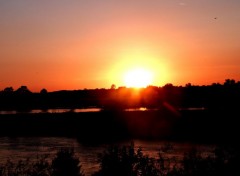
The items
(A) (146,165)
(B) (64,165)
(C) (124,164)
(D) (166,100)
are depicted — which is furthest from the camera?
(D) (166,100)

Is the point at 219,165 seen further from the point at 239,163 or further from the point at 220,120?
the point at 220,120

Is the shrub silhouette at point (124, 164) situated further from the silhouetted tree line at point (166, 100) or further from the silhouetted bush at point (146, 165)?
the silhouetted tree line at point (166, 100)

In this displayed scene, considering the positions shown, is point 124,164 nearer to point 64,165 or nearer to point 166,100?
point 64,165

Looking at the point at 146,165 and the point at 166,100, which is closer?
the point at 146,165

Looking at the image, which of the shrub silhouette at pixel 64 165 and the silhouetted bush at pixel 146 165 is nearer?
the silhouetted bush at pixel 146 165

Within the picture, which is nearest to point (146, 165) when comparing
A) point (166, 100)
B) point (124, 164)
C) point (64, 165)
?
point (124, 164)

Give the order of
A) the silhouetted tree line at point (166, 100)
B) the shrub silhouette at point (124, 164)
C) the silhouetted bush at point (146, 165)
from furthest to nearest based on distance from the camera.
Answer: the silhouetted tree line at point (166, 100) → the shrub silhouette at point (124, 164) → the silhouetted bush at point (146, 165)

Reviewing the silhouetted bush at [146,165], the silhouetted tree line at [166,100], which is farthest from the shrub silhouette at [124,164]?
the silhouetted tree line at [166,100]

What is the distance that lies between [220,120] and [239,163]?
84.1 metres

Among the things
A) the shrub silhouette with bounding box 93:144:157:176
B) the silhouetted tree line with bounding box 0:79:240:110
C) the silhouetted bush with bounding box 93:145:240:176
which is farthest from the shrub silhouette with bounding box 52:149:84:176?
the silhouetted tree line with bounding box 0:79:240:110

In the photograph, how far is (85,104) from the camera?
7584 inches

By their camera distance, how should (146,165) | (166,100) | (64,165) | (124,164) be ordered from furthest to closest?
(166,100)
(64,165)
(124,164)
(146,165)

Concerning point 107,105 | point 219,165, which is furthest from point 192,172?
point 107,105

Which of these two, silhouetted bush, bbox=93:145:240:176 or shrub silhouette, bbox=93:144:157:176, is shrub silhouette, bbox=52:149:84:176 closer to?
silhouetted bush, bbox=93:145:240:176
